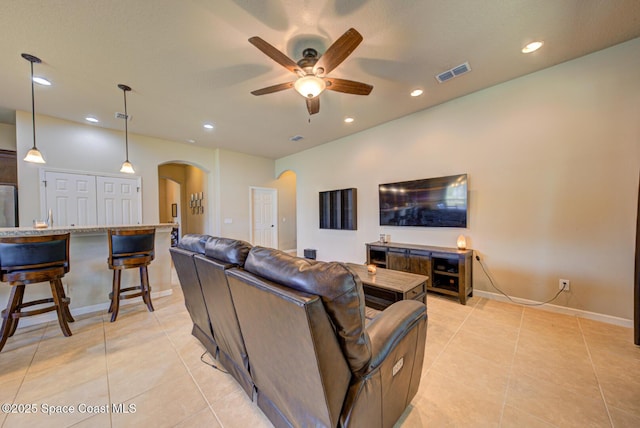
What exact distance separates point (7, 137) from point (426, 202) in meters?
7.40

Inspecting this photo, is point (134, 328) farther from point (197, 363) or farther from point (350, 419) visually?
point (350, 419)

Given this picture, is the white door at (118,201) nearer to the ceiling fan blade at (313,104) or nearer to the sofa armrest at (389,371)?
the ceiling fan blade at (313,104)

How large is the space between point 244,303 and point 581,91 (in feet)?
13.1

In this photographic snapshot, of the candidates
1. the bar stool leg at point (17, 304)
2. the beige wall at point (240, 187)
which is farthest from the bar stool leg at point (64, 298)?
the beige wall at point (240, 187)

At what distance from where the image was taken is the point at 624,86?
2.35 metres

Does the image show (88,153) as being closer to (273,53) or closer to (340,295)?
(273,53)

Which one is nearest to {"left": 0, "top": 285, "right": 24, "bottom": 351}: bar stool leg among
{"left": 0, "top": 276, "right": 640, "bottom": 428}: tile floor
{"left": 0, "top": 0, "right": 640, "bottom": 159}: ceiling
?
{"left": 0, "top": 276, "right": 640, "bottom": 428}: tile floor

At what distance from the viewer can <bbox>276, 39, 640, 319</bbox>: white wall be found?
2.38 metres

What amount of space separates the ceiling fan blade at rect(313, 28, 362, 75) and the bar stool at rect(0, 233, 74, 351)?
3031 millimetres

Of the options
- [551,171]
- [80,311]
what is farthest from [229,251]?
A: [551,171]

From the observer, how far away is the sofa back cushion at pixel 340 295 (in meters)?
0.88

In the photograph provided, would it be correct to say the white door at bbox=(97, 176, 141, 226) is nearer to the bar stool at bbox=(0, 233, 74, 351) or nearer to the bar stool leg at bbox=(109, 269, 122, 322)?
the bar stool leg at bbox=(109, 269, 122, 322)

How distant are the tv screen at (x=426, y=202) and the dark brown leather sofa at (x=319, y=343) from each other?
2555 mm

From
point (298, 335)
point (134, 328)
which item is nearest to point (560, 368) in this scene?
point (298, 335)
